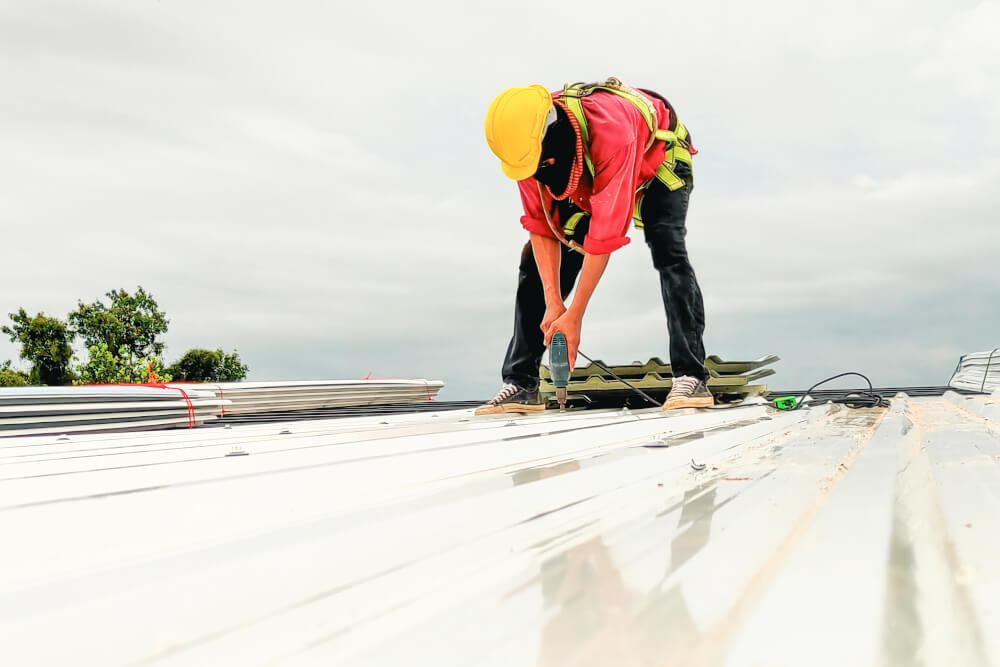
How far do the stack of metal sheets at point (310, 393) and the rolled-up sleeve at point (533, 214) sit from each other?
6.64ft

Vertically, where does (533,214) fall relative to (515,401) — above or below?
above

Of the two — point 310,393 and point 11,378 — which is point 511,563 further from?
point 11,378

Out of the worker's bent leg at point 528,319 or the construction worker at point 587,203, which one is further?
the worker's bent leg at point 528,319

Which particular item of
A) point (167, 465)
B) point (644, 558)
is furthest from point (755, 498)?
point (167, 465)

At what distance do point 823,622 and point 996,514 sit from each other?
39 cm

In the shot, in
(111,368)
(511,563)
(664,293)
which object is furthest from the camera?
(111,368)

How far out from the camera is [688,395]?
3256mm

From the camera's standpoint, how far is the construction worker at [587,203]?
2.62 metres

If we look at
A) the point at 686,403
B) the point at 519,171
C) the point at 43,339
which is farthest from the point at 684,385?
the point at 43,339

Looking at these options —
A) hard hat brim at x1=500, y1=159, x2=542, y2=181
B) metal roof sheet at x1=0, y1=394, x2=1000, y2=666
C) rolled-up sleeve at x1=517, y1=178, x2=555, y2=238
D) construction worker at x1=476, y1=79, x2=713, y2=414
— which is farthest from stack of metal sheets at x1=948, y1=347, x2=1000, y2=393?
metal roof sheet at x1=0, y1=394, x2=1000, y2=666

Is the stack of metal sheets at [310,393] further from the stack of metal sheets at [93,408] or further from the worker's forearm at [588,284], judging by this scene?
the worker's forearm at [588,284]

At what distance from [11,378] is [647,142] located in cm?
2722

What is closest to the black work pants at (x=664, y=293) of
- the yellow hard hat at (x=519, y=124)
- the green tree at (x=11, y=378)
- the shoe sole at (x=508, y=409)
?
the shoe sole at (x=508, y=409)

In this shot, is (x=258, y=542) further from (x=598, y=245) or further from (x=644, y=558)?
(x=598, y=245)
